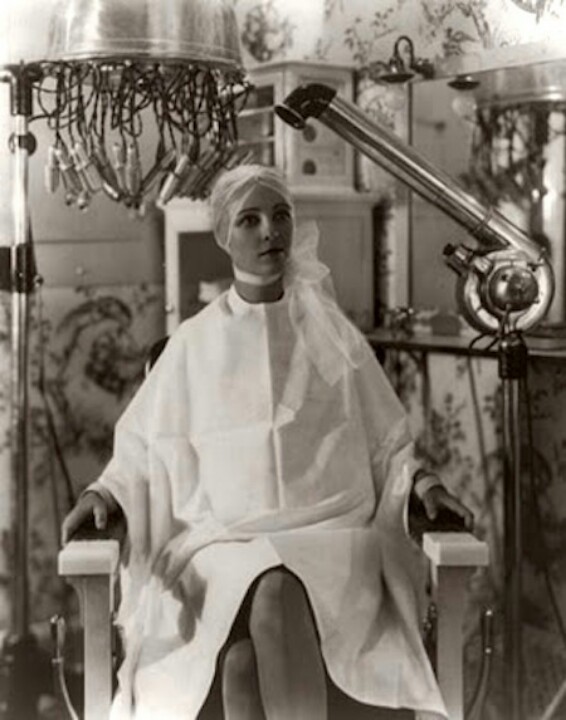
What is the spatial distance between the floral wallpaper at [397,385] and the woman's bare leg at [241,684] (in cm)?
70

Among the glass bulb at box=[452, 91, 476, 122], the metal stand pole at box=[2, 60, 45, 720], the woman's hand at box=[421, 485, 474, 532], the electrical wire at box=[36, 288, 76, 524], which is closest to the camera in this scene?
the woman's hand at box=[421, 485, 474, 532]

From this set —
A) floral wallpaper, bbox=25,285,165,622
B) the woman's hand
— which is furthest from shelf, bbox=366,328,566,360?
floral wallpaper, bbox=25,285,165,622

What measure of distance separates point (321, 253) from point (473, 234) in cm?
59

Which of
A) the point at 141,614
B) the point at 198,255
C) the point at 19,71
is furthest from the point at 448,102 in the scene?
the point at 141,614

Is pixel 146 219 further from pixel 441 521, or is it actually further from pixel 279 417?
pixel 441 521

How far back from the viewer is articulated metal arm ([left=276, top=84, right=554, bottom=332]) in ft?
6.04

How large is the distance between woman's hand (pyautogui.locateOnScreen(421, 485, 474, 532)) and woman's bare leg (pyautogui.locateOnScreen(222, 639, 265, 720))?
319 mm

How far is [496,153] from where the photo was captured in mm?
2301

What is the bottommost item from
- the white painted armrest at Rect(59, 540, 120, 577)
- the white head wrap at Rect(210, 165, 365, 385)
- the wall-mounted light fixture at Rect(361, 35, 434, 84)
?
the white painted armrest at Rect(59, 540, 120, 577)

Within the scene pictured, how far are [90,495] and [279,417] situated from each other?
1.04 feet

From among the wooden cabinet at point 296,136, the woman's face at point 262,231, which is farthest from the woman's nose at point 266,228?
the wooden cabinet at point 296,136

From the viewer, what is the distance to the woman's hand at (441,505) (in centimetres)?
165

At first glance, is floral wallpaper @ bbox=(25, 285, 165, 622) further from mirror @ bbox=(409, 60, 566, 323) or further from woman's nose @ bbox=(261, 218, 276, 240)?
woman's nose @ bbox=(261, 218, 276, 240)

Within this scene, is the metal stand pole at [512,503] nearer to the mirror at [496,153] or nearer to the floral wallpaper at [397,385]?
the floral wallpaper at [397,385]
